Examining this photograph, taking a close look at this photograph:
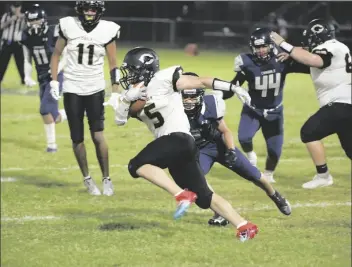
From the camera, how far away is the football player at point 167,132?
5.15 metres

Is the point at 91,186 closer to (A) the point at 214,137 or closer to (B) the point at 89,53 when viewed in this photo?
(B) the point at 89,53

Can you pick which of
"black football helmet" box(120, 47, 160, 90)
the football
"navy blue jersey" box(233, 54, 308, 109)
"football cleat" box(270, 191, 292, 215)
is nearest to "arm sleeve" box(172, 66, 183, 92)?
"black football helmet" box(120, 47, 160, 90)

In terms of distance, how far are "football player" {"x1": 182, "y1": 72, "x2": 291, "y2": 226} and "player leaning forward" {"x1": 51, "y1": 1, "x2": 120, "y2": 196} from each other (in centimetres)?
121

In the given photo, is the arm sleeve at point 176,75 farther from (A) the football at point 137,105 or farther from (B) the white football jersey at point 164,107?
(A) the football at point 137,105

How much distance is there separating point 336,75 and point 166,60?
13.8 metres

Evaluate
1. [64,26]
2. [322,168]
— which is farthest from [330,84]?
[64,26]

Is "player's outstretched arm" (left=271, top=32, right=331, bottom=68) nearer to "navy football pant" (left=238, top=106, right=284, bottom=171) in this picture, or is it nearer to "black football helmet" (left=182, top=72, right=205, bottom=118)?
"black football helmet" (left=182, top=72, right=205, bottom=118)

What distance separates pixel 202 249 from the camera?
5.93 m

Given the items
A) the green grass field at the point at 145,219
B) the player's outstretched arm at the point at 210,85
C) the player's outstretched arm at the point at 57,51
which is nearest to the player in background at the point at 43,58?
the green grass field at the point at 145,219

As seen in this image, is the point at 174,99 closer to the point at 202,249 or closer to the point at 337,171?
the point at 202,249

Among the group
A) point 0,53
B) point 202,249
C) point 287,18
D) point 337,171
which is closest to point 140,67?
point 202,249

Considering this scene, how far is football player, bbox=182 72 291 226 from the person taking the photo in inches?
227

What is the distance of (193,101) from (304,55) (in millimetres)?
1179

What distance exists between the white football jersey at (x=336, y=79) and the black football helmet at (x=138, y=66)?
2413mm
